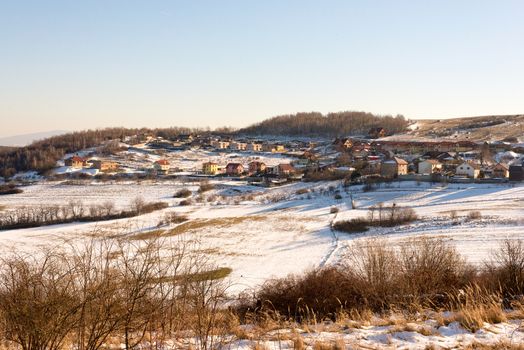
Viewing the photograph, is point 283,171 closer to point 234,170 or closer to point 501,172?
point 234,170

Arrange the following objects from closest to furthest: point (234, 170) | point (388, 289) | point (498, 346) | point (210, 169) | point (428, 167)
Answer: point (498, 346)
point (388, 289)
point (428, 167)
point (234, 170)
point (210, 169)

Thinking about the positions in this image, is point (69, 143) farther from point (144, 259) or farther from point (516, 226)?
point (144, 259)

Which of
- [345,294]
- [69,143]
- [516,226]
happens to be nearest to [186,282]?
[345,294]

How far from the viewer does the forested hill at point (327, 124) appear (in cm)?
12012

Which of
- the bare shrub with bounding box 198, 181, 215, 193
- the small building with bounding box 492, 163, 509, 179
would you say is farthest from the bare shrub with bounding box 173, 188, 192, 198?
the small building with bounding box 492, 163, 509, 179

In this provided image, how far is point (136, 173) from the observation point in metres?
67.9

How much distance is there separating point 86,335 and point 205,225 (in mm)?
30215

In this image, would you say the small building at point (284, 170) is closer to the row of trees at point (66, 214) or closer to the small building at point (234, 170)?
the small building at point (234, 170)

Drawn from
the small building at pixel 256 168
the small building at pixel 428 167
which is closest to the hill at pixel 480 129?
the small building at pixel 428 167

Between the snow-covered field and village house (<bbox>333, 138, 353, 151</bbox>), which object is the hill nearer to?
village house (<bbox>333, 138, 353, 151</bbox>)

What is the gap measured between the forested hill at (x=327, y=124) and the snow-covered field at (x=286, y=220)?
7171 cm

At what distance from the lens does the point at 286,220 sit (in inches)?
1371

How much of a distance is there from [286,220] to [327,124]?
98129mm

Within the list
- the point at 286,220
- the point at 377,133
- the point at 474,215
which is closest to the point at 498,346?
the point at 474,215
